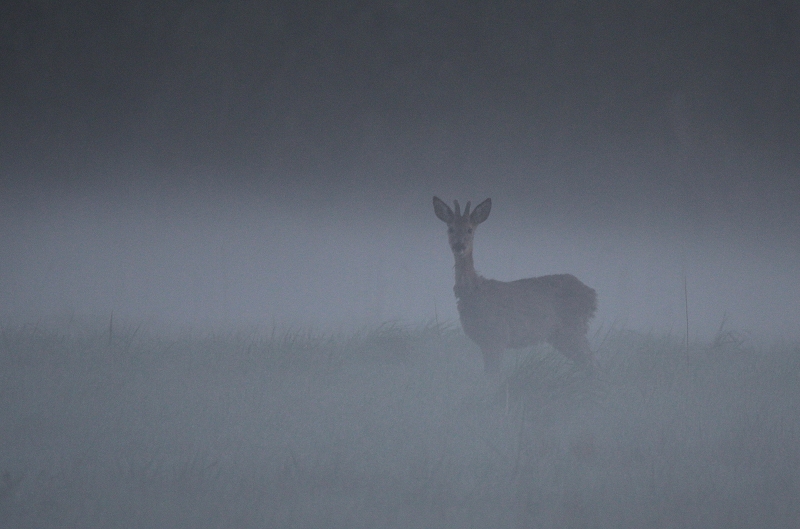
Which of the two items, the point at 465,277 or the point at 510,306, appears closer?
the point at 510,306

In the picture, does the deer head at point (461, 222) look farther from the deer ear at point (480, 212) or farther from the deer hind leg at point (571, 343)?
the deer hind leg at point (571, 343)

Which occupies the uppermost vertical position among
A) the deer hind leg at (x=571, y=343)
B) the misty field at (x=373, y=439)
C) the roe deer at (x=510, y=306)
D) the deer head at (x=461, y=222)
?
the deer head at (x=461, y=222)

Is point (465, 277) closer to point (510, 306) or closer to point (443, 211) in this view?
point (510, 306)

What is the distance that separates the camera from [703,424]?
14.8 ft

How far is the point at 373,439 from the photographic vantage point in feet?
13.0

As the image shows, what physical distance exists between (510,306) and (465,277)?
527 mm

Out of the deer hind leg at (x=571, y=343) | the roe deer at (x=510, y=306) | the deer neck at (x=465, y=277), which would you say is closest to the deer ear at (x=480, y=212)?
the roe deer at (x=510, y=306)

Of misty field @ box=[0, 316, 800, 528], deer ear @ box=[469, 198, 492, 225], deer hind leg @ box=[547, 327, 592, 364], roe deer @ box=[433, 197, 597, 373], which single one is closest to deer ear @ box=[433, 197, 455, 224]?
roe deer @ box=[433, 197, 597, 373]

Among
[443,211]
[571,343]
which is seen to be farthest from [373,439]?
[571,343]

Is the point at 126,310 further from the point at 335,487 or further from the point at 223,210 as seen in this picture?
the point at 335,487

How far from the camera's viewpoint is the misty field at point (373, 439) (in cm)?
307

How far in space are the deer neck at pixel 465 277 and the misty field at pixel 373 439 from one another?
2.47 feet

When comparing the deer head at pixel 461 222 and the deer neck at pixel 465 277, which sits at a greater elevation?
the deer head at pixel 461 222

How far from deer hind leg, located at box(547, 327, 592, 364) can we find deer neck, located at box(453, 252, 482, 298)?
106cm
